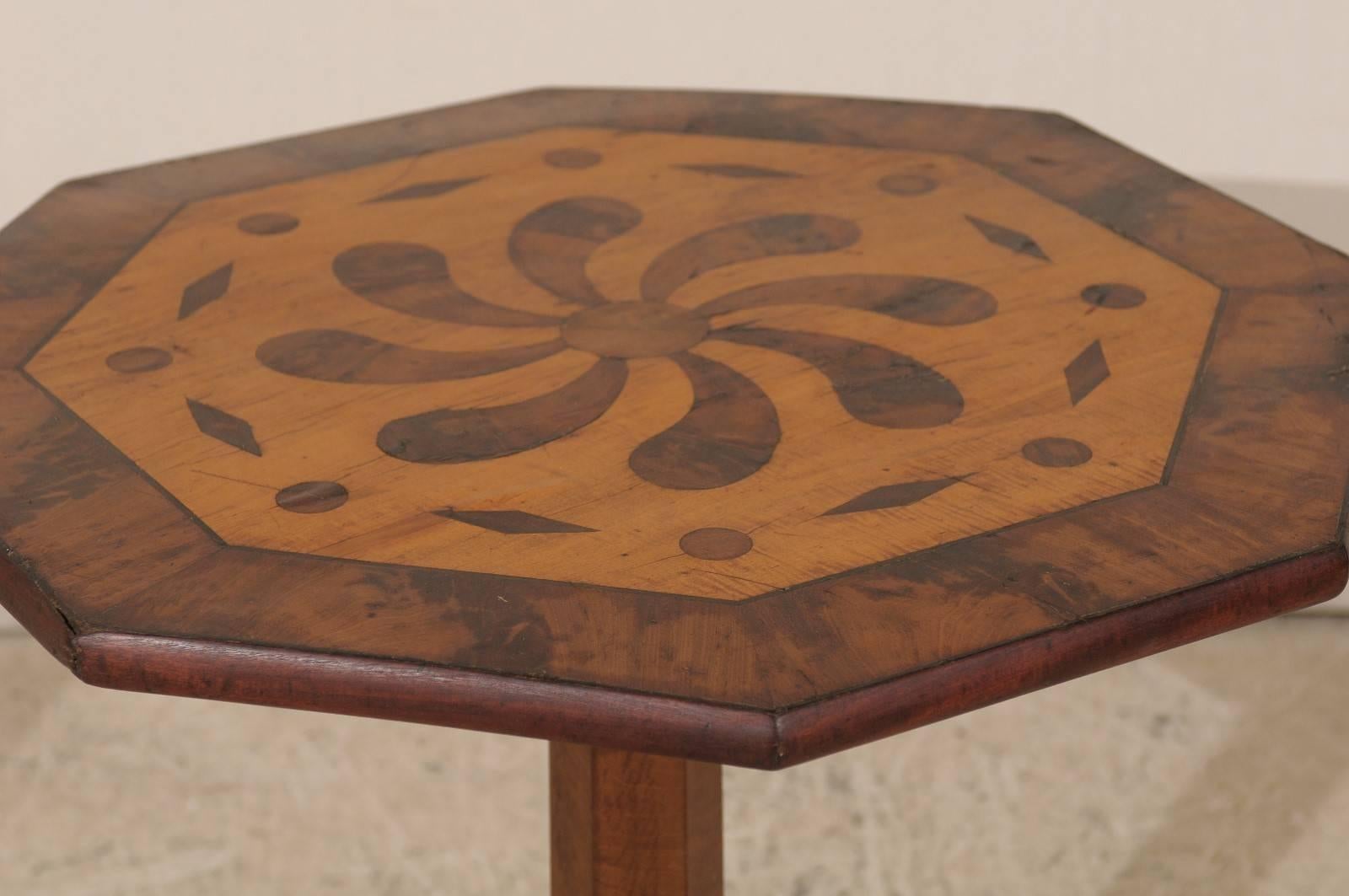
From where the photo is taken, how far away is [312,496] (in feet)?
4.54

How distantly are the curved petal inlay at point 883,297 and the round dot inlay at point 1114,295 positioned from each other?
90 mm

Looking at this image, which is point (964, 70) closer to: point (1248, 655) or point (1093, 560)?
point (1248, 655)

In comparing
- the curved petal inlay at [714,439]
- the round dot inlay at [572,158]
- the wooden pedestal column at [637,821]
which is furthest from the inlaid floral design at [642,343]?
the wooden pedestal column at [637,821]

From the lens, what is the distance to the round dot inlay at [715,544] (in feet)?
4.25

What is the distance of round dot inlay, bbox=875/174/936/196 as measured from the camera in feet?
6.56

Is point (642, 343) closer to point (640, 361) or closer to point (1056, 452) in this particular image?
point (640, 361)

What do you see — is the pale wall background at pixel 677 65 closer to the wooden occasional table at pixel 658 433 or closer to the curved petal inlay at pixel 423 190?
the wooden occasional table at pixel 658 433

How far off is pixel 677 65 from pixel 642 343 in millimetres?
1370

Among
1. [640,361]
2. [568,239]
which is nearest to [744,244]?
[568,239]

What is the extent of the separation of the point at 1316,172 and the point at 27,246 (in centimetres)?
195

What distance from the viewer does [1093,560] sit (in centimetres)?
128

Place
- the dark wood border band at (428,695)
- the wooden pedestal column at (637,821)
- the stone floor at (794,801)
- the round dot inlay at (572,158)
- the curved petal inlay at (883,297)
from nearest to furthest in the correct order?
1. the dark wood border band at (428,695)
2. the wooden pedestal column at (637,821)
3. the curved petal inlay at (883,297)
4. the round dot inlay at (572,158)
5. the stone floor at (794,801)

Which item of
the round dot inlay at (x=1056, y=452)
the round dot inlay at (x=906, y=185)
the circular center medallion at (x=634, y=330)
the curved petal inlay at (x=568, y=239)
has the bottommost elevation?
the curved petal inlay at (x=568, y=239)

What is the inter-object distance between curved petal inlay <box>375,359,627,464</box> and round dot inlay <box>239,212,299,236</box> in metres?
0.48
